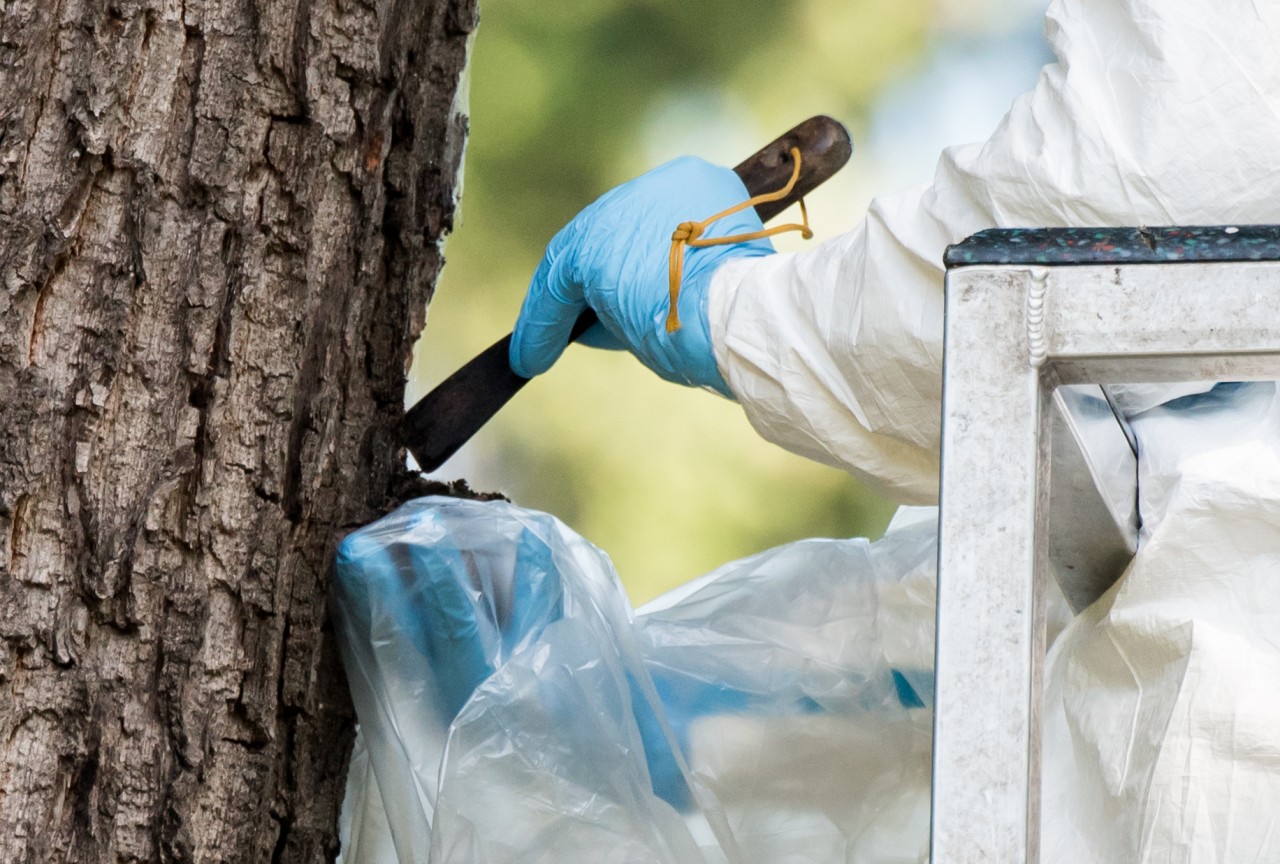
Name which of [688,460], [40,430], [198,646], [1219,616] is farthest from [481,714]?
[688,460]

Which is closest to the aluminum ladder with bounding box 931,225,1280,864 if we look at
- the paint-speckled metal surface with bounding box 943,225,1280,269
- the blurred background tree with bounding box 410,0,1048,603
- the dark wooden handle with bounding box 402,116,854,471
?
the paint-speckled metal surface with bounding box 943,225,1280,269

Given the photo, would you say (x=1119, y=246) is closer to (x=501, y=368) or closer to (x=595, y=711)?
(x=595, y=711)

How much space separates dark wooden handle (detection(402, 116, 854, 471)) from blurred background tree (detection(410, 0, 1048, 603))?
25.1 inches

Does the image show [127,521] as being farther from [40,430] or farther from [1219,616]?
[1219,616]

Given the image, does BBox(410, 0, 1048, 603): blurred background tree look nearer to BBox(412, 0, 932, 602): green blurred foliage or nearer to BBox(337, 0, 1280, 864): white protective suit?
BBox(412, 0, 932, 602): green blurred foliage

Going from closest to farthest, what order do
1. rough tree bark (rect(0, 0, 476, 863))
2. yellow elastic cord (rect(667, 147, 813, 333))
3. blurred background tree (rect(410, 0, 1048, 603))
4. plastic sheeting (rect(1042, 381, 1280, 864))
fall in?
plastic sheeting (rect(1042, 381, 1280, 864))
rough tree bark (rect(0, 0, 476, 863))
yellow elastic cord (rect(667, 147, 813, 333))
blurred background tree (rect(410, 0, 1048, 603))

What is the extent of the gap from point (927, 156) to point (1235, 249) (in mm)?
1252

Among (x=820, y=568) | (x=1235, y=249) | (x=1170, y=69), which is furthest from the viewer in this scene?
(x=820, y=568)

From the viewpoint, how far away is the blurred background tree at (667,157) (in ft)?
5.16

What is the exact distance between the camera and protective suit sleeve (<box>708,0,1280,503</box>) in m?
0.50

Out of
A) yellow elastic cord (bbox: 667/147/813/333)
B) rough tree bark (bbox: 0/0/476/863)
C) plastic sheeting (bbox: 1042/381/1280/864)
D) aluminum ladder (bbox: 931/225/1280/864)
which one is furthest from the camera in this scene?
yellow elastic cord (bbox: 667/147/813/333)

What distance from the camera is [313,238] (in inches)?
27.6

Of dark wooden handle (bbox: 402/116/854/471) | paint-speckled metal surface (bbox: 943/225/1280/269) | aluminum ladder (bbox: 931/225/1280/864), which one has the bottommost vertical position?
aluminum ladder (bbox: 931/225/1280/864)

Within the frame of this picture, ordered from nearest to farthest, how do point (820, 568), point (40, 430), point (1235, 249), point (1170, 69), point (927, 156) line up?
point (1235, 249), point (1170, 69), point (40, 430), point (820, 568), point (927, 156)
